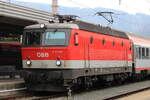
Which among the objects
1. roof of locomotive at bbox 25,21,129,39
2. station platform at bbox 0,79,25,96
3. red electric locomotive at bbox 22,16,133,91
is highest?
roof of locomotive at bbox 25,21,129,39

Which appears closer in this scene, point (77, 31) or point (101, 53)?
point (77, 31)

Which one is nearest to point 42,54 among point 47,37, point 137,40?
point 47,37

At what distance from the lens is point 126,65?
22.2 metres

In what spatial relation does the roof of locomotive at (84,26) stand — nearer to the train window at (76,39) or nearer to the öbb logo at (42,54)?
the train window at (76,39)

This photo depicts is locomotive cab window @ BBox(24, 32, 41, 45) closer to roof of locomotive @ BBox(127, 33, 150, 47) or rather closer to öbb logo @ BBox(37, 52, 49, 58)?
öbb logo @ BBox(37, 52, 49, 58)

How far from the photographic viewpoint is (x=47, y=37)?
1575 centimetres

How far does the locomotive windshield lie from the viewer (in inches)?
606

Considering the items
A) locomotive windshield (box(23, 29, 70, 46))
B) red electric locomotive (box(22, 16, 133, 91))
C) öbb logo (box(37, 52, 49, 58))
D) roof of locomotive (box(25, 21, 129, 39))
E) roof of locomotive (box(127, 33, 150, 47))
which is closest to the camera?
red electric locomotive (box(22, 16, 133, 91))

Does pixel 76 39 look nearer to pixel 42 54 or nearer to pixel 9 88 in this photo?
pixel 42 54

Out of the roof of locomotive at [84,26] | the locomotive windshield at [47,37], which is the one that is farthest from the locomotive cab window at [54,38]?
the roof of locomotive at [84,26]

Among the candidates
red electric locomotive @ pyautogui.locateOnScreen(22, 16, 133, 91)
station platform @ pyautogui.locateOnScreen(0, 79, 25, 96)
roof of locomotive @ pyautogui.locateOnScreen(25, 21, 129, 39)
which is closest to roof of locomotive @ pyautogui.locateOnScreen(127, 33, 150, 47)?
roof of locomotive @ pyautogui.locateOnScreen(25, 21, 129, 39)

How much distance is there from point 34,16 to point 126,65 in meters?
6.40

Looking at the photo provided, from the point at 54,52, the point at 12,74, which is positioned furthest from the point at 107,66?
the point at 12,74

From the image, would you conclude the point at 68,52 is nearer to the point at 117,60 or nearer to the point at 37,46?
the point at 37,46
